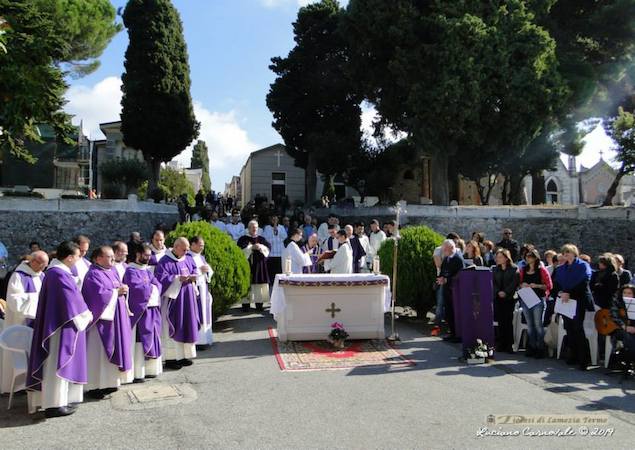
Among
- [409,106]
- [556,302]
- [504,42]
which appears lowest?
[556,302]

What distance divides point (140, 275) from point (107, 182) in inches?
753

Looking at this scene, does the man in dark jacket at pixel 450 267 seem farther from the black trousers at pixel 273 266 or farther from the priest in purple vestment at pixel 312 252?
the black trousers at pixel 273 266

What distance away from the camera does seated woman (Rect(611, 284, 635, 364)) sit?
7055 mm

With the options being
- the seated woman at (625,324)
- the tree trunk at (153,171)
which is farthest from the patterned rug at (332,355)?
the tree trunk at (153,171)

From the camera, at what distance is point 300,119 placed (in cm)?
2748

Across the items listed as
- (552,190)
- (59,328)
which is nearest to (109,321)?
(59,328)

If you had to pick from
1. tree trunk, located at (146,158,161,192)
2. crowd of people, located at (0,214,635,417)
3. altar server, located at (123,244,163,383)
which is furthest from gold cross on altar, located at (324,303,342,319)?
tree trunk, located at (146,158,161,192)

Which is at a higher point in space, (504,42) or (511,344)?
(504,42)

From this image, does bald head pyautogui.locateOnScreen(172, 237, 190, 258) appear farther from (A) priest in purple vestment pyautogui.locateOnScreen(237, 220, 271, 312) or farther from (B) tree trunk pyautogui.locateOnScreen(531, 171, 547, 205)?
(B) tree trunk pyautogui.locateOnScreen(531, 171, 547, 205)

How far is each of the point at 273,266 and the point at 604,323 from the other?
750 cm

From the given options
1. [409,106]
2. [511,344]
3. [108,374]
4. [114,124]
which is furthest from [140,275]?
[114,124]

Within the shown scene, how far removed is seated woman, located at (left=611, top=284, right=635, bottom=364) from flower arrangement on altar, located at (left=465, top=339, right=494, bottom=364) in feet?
5.97

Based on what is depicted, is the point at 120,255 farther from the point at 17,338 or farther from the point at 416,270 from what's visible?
the point at 416,270

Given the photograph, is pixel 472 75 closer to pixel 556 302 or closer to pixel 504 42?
pixel 504 42
